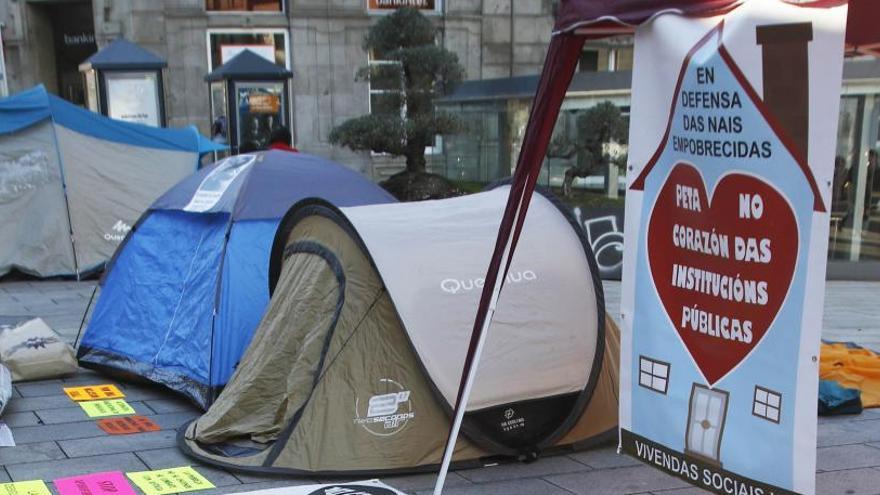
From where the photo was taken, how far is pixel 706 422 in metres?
2.93

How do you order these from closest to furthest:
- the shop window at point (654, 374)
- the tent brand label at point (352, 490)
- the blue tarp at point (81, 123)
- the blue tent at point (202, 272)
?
the shop window at point (654, 374), the tent brand label at point (352, 490), the blue tent at point (202, 272), the blue tarp at point (81, 123)

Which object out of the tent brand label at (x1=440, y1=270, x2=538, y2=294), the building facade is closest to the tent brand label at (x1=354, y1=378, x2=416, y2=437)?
the tent brand label at (x1=440, y1=270, x2=538, y2=294)

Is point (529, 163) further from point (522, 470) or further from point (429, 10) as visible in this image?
point (429, 10)

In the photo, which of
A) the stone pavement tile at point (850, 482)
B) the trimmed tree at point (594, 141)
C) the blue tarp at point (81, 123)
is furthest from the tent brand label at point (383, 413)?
the trimmed tree at point (594, 141)

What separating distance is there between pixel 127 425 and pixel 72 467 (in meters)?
0.75

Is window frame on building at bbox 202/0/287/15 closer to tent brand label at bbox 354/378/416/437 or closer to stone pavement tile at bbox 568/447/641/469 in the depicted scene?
tent brand label at bbox 354/378/416/437

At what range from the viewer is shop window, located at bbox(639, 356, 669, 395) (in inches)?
120

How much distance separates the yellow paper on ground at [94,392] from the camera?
19.4ft

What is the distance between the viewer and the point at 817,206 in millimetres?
2580

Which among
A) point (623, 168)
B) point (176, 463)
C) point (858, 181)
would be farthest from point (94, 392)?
point (858, 181)

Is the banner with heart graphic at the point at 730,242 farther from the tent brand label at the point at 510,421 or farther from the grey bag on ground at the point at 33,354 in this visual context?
the grey bag on ground at the point at 33,354

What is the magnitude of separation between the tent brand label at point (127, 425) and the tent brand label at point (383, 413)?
1.64 m

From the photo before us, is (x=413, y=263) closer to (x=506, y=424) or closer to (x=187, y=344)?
(x=506, y=424)

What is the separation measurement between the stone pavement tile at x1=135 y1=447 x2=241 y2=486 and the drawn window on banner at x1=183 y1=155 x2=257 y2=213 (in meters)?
1.81
